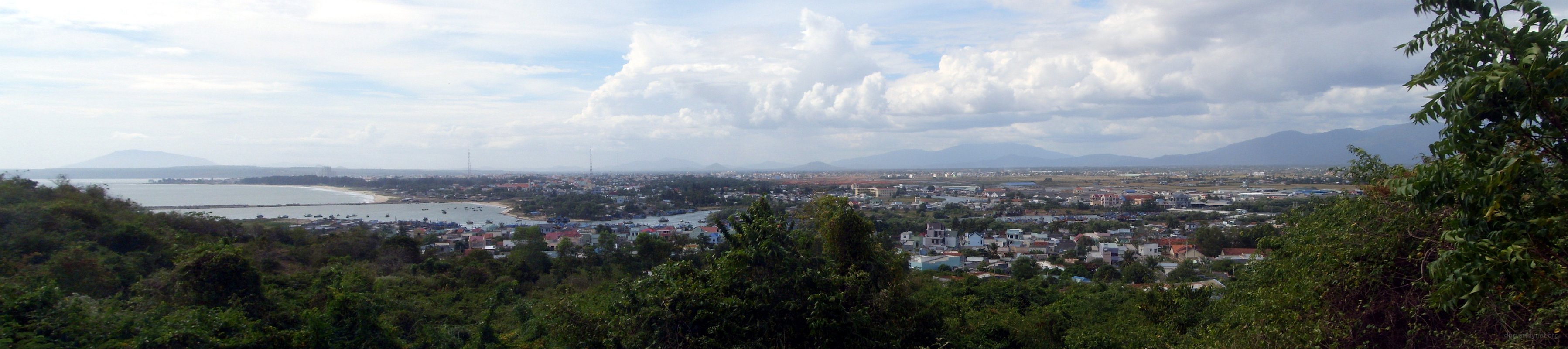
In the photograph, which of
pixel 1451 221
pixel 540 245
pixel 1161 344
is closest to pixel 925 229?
pixel 540 245

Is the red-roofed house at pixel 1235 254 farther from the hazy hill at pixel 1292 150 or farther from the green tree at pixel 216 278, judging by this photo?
the hazy hill at pixel 1292 150

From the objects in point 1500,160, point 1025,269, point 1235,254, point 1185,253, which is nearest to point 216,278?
point 1500,160

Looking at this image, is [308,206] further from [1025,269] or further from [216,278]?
[1025,269]

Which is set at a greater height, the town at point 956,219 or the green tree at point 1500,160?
the green tree at point 1500,160

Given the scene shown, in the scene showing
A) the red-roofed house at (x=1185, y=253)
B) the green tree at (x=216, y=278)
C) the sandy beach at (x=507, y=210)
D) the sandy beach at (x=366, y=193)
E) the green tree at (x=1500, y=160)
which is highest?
the green tree at (x=1500, y=160)

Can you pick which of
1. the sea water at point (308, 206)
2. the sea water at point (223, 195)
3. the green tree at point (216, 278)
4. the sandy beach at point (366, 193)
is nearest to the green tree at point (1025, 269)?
the green tree at point (216, 278)
